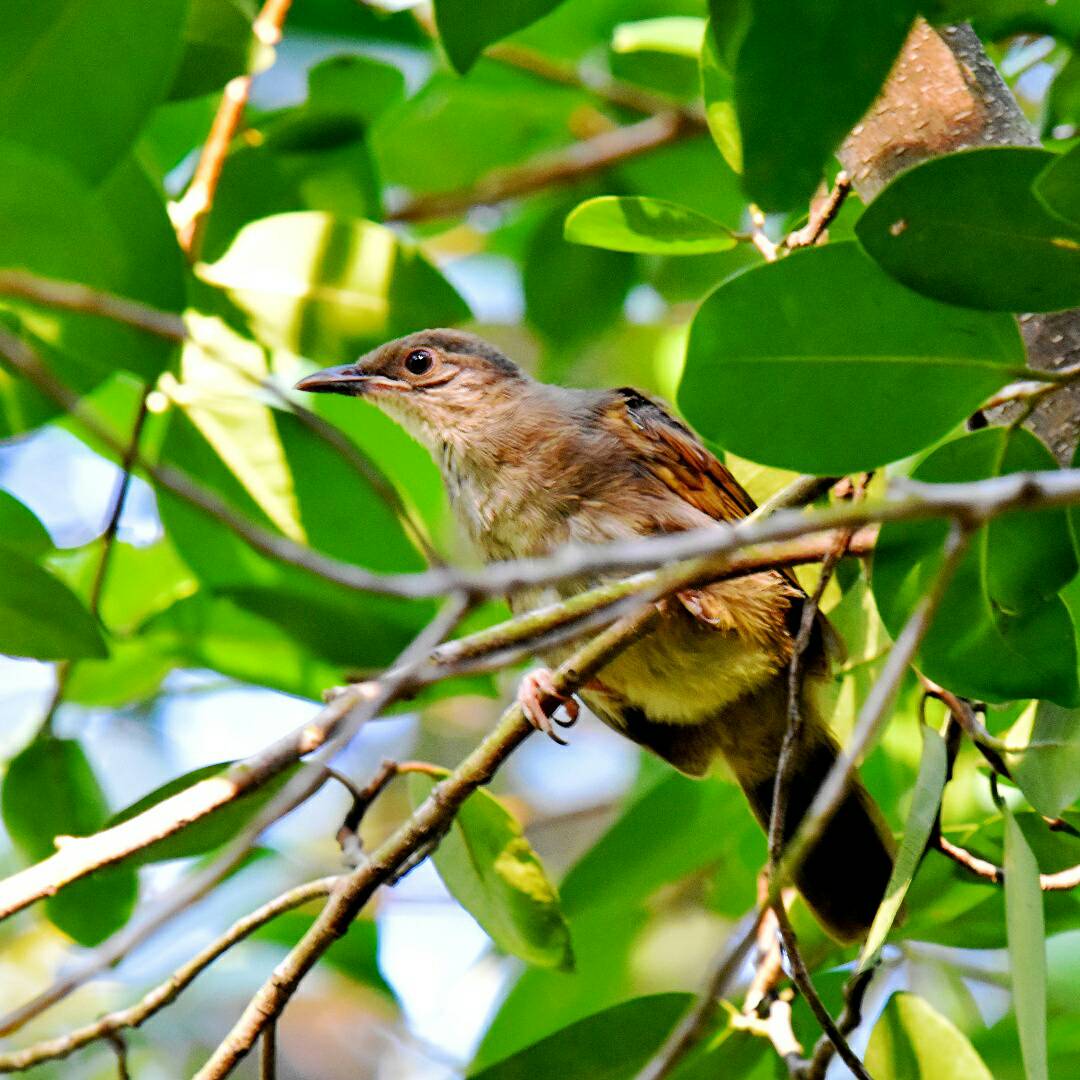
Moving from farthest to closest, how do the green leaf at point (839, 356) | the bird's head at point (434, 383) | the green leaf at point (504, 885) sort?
the bird's head at point (434, 383) < the green leaf at point (504, 885) < the green leaf at point (839, 356)

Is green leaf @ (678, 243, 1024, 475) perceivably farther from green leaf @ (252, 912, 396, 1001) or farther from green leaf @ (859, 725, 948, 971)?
green leaf @ (252, 912, 396, 1001)

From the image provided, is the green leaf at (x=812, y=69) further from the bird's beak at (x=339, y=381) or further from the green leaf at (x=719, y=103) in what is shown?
the bird's beak at (x=339, y=381)

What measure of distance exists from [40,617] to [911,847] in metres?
1.72

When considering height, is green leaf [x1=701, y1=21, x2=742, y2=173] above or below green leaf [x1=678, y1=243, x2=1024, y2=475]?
above

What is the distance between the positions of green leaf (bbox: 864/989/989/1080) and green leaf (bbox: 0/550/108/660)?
1703 mm

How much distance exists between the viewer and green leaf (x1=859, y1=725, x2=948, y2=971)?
2.31m

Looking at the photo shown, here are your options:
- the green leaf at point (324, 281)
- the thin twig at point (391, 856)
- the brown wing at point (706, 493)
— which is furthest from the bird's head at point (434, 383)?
the thin twig at point (391, 856)

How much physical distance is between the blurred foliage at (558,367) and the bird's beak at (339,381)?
293 millimetres

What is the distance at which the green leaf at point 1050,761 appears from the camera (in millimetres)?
2436

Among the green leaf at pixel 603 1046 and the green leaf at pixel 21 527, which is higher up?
the green leaf at pixel 21 527

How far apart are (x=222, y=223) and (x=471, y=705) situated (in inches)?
207

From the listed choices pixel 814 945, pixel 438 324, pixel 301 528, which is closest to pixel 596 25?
pixel 438 324

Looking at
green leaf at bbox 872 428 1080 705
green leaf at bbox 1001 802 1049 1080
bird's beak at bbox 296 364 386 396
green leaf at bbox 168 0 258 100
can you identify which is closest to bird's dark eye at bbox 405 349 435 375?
bird's beak at bbox 296 364 386 396

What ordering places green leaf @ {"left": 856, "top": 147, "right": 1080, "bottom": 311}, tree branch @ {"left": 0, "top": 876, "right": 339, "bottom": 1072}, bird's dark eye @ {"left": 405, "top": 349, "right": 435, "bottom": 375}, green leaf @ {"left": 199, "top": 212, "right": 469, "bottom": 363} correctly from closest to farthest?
green leaf @ {"left": 856, "top": 147, "right": 1080, "bottom": 311}, tree branch @ {"left": 0, "top": 876, "right": 339, "bottom": 1072}, green leaf @ {"left": 199, "top": 212, "right": 469, "bottom": 363}, bird's dark eye @ {"left": 405, "top": 349, "right": 435, "bottom": 375}
